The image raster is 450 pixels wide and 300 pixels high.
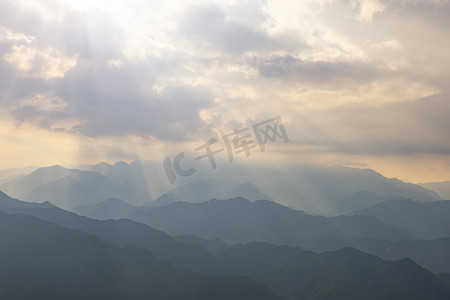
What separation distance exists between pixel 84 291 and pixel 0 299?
4037 cm

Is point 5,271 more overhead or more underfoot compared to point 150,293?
more overhead

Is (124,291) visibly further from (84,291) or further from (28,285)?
(28,285)

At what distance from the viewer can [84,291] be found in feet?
633

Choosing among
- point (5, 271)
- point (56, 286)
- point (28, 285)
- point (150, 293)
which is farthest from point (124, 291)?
point (5, 271)

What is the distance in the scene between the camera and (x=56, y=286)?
191500mm

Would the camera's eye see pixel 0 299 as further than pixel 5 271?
No

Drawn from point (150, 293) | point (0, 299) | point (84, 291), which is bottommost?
point (150, 293)

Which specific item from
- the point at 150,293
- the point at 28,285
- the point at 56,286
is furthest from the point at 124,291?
the point at 28,285

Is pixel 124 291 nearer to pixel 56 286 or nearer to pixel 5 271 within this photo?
pixel 56 286

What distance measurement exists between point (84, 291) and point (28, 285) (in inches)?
1171

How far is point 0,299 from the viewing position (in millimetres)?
177875

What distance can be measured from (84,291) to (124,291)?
21742 millimetres

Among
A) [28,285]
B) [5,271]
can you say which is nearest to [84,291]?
[28,285]

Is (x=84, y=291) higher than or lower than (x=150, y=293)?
higher
